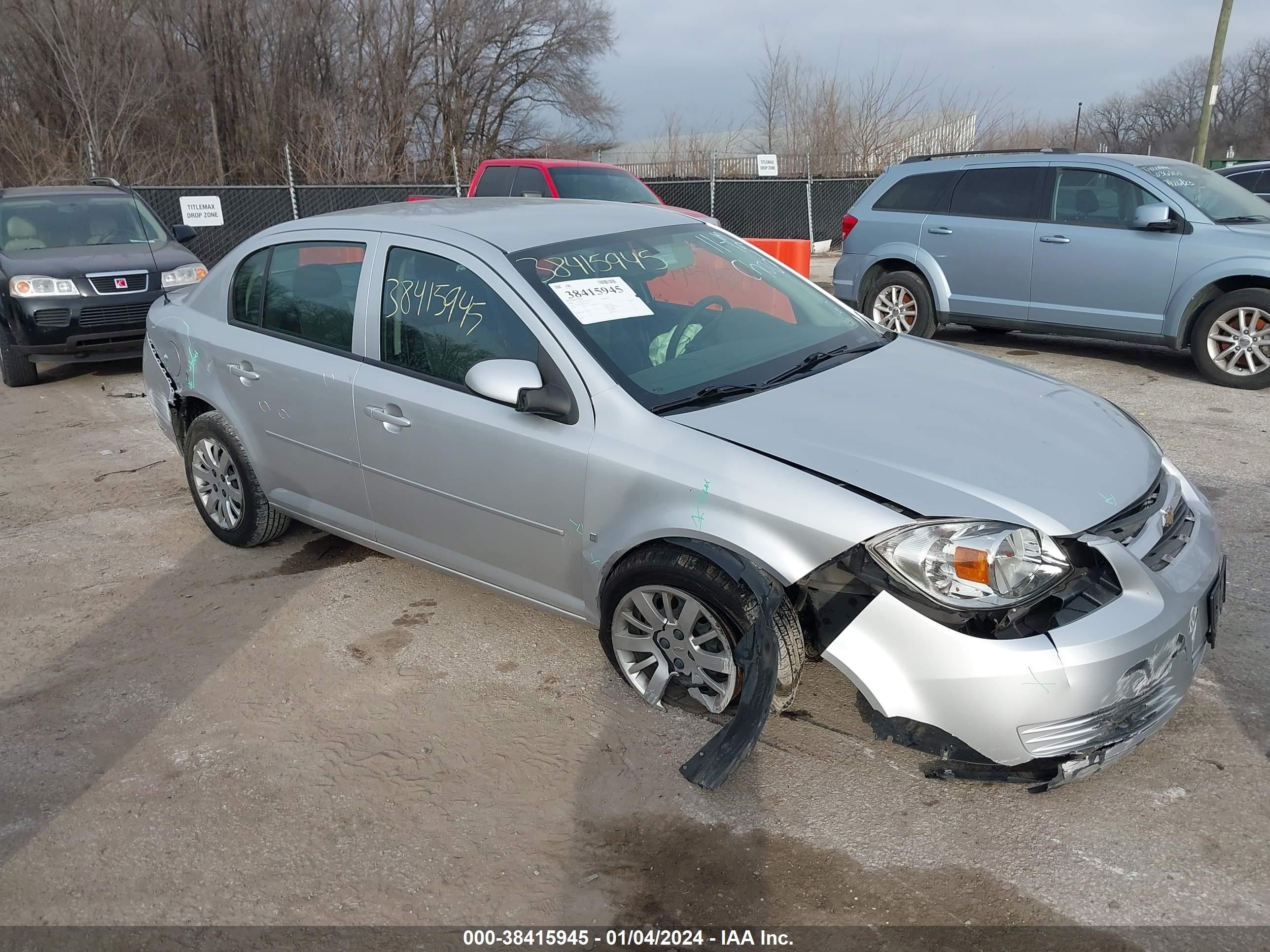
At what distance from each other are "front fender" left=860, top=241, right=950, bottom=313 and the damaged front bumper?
6520mm

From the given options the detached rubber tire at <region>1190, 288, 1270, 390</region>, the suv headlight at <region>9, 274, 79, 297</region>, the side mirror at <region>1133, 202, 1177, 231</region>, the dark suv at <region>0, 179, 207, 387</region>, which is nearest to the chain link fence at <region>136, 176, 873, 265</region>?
the dark suv at <region>0, 179, 207, 387</region>

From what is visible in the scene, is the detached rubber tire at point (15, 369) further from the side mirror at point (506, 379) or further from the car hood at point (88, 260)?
the side mirror at point (506, 379)

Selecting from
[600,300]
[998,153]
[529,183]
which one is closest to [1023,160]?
[998,153]

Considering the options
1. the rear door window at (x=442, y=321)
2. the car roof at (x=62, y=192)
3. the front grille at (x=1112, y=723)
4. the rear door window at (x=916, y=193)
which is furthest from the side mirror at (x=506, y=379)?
the car roof at (x=62, y=192)

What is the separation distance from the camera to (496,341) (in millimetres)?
3691

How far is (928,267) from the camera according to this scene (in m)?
9.15

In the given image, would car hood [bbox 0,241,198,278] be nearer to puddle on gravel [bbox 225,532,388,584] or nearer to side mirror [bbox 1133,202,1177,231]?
puddle on gravel [bbox 225,532,388,584]

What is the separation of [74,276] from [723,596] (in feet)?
27.7

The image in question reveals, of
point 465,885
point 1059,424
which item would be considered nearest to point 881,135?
point 1059,424

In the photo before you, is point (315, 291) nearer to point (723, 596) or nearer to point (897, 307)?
point (723, 596)

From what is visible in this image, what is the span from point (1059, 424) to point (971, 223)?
6.05m

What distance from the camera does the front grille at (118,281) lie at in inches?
362

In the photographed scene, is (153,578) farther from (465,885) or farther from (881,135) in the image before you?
(881,135)

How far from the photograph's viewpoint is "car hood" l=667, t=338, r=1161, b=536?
2904 mm
